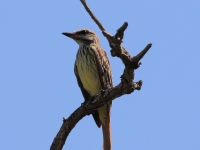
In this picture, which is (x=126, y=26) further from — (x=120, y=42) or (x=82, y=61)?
(x=82, y=61)

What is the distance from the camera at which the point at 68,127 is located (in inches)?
300

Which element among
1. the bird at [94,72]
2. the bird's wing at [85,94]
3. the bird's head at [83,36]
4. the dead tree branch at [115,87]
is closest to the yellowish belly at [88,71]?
the bird at [94,72]

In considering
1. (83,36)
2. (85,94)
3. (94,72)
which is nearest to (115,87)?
(94,72)

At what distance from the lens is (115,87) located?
7031mm

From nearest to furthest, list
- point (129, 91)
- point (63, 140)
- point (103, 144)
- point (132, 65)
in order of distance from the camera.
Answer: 1. point (132, 65)
2. point (129, 91)
3. point (63, 140)
4. point (103, 144)

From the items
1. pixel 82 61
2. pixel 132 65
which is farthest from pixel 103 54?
pixel 132 65

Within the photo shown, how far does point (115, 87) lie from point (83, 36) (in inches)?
119

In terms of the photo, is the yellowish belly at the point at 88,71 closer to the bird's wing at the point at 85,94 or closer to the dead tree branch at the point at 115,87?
the bird's wing at the point at 85,94

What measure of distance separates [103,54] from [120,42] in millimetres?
3197

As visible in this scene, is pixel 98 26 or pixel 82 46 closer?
pixel 98 26

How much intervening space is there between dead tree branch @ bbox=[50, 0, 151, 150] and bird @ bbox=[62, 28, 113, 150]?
1145mm

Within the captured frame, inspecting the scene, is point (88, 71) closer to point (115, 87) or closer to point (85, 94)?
point (85, 94)

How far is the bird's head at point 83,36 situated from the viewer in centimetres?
973

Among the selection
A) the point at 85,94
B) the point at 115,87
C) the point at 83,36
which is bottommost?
the point at 115,87
